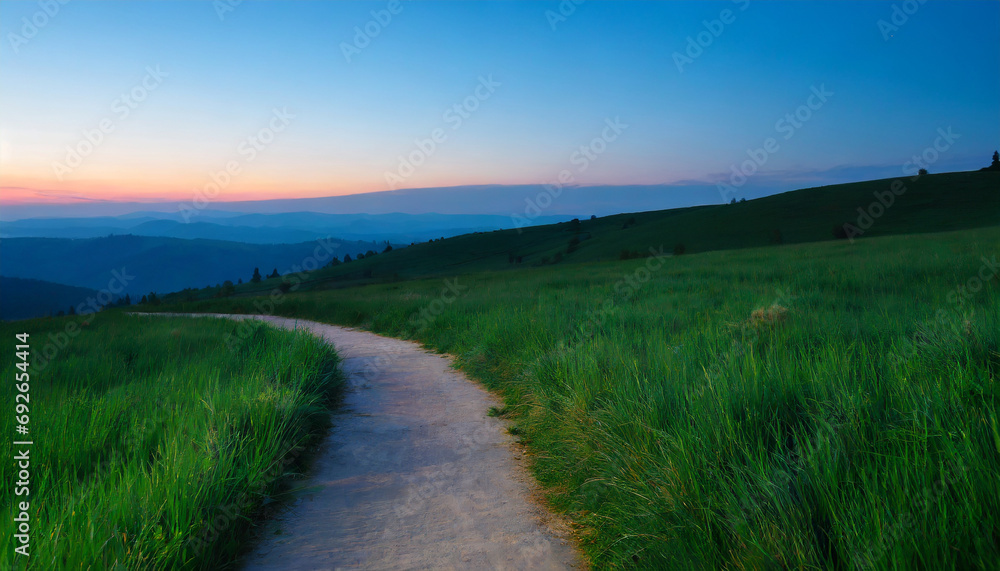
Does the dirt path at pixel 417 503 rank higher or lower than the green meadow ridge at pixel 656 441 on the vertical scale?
lower

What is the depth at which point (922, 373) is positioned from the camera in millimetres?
3336

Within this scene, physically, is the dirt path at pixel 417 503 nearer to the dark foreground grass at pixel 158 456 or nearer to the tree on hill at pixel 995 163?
the dark foreground grass at pixel 158 456

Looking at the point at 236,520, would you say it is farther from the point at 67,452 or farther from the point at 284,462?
the point at 67,452

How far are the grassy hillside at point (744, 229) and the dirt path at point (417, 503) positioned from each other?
43.4 meters

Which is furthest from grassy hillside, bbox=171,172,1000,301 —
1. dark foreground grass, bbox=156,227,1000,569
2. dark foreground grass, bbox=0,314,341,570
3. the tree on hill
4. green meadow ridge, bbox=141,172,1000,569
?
dark foreground grass, bbox=0,314,341,570

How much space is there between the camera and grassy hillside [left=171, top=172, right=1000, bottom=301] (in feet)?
161

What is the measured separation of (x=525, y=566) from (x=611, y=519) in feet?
2.07

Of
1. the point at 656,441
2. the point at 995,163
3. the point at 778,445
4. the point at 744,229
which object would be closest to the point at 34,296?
the point at 744,229

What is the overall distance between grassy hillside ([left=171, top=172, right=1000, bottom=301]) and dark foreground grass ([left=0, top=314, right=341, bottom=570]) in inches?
1759

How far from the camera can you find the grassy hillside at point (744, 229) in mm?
49188

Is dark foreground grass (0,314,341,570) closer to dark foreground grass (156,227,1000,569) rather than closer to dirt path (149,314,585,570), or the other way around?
dirt path (149,314,585,570)

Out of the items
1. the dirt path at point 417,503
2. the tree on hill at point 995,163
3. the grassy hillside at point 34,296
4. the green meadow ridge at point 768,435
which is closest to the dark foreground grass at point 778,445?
the green meadow ridge at point 768,435

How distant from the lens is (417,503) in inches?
152

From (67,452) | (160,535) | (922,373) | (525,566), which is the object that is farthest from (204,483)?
(922,373)
